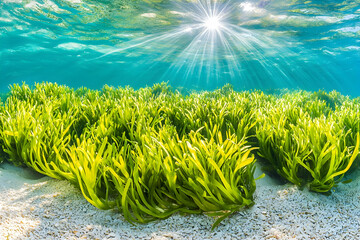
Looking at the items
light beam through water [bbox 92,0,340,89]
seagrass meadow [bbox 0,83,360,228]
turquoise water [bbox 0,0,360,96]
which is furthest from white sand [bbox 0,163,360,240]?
light beam through water [bbox 92,0,340,89]

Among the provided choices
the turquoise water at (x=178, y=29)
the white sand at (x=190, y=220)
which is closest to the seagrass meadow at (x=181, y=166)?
the white sand at (x=190, y=220)

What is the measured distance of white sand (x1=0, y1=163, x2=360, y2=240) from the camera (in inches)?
65.2

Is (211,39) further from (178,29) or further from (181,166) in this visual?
(181,166)

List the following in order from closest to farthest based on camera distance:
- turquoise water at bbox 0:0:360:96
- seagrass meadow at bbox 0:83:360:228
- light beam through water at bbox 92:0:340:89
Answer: seagrass meadow at bbox 0:83:360:228 → turquoise water at bbox 0:0:360:96 → light beam through water at bbox 92:0:340:89

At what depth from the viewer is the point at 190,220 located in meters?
1.82

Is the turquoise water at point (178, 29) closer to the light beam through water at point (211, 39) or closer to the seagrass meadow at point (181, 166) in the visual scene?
the light beam through water at point (211, 39)

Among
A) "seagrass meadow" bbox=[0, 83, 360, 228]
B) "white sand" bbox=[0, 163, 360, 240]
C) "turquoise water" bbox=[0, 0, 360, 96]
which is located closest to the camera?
"white sand" bbox=[0, 163, 360, 240]

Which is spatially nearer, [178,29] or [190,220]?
A: [190,220]

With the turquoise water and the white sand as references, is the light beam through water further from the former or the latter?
the white sand

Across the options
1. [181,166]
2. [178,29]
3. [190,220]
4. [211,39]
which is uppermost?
[211,39]

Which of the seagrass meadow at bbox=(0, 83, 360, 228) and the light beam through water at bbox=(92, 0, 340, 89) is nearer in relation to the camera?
the seagrass meadow at bbox=(0, 83, 360, 228)

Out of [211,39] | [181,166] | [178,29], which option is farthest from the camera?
[211,39]

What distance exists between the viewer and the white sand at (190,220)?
1.66 m

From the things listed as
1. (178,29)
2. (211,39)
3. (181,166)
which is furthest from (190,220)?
(211,39)
